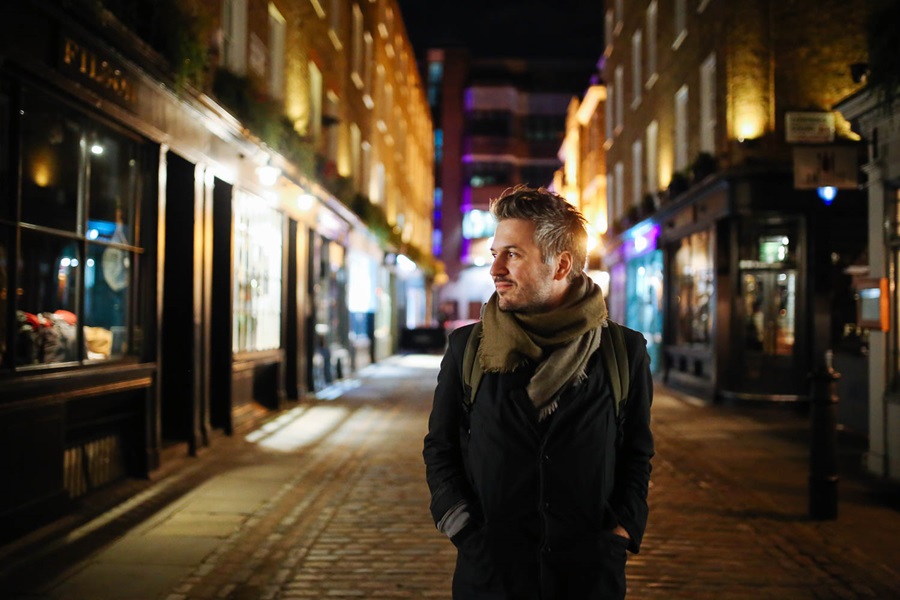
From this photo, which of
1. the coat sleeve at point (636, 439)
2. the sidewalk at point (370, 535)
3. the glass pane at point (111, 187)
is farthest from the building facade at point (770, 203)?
the coat sleeve at point (636, 439)

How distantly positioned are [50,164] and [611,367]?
591 centimetres

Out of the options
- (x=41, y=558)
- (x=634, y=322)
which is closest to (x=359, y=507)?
(x=41, y=558)

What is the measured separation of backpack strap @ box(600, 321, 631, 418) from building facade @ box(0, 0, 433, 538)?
4.71 metres

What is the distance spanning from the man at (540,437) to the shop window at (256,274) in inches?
361

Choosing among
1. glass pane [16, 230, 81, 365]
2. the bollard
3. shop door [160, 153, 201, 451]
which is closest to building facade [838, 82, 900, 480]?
the bollard

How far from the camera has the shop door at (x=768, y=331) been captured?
48.5 feet

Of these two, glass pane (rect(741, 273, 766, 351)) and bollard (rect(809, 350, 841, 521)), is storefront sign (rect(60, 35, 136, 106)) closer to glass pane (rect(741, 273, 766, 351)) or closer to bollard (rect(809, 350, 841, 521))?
bollard (rect(809, 350, 841, 521))

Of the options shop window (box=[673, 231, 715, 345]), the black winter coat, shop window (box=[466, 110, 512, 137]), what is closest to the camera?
the black winter coat

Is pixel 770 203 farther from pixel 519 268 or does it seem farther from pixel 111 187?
pixel 519 268

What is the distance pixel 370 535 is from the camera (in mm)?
6020

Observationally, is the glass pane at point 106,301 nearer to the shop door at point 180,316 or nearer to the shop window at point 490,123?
the shop door at point 180,316

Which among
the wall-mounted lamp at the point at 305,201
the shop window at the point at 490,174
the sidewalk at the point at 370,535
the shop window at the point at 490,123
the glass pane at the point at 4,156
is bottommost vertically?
the sidewalk at the point at 370,535

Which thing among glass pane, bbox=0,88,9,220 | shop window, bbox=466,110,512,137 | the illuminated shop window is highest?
shop window, bbox=466,110,512,137

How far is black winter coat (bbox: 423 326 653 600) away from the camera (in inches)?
92.2
